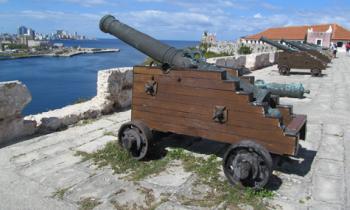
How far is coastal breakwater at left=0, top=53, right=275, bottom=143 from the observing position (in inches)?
177

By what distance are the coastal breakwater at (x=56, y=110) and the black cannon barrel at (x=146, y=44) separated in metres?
1.29

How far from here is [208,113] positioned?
12.3ft

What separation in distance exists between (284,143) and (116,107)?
139 inches

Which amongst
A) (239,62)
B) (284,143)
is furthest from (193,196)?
(239,62)

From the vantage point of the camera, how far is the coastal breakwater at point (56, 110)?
4484 millimetres

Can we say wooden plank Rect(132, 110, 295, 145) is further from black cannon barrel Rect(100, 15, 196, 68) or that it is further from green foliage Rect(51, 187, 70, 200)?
green foliage Rect(51, 187, 70, 200)

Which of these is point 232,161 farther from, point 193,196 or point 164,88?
point 164,88

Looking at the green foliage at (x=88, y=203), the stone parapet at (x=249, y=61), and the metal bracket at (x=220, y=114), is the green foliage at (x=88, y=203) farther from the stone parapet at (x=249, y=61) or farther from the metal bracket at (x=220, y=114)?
the stone parapet at (x=249, y=61)

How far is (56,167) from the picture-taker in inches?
150

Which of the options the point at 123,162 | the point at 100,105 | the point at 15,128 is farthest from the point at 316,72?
the point at 15,128

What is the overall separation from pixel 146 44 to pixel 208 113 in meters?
1.12

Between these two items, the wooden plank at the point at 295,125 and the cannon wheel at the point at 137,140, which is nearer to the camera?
the wooden plank at the point at 295,125

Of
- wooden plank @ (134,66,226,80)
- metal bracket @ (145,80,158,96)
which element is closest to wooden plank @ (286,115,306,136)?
wooden plank @ (134,66,226,80)

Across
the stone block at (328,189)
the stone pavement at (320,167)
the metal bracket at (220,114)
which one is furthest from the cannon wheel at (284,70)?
the metal bracket at (220,114)
